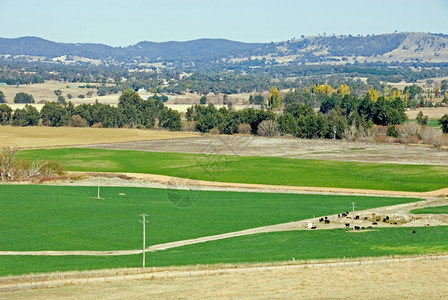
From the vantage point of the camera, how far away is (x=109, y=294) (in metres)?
36.7

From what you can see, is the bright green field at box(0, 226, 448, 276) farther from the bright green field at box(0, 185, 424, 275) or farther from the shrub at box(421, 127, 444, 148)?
the shrub at box(421, 127, 444, 148)

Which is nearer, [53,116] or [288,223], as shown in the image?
[288,223]

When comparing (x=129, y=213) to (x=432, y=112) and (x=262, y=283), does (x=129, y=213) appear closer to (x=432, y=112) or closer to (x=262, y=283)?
(x=262, y=283)

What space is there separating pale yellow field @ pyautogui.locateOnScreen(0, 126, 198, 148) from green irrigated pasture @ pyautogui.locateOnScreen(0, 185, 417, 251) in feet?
139

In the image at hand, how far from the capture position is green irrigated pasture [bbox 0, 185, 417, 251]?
53.2m

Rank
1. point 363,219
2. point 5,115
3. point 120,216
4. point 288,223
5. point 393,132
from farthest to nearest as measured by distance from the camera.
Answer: point 5,115 < point 393,132 < point 363,219 < point 120,216 < point 288,223

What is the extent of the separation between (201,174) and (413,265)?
4768 centimetres

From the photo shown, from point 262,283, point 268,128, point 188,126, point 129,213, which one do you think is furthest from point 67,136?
point 262,283

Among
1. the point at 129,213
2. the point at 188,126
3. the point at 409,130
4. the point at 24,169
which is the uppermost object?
the point at 129,213

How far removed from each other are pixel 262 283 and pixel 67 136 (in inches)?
3752

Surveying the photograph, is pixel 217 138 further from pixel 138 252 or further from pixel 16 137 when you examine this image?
pixel 138 252

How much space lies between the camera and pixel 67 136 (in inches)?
5103

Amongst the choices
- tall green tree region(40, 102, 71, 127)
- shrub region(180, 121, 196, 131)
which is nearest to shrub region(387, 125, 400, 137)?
shrub region(180, 121, 196, 131)

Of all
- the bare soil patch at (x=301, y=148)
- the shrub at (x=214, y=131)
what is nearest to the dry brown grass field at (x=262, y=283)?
the bare soil patch at (x=301, y=148)
